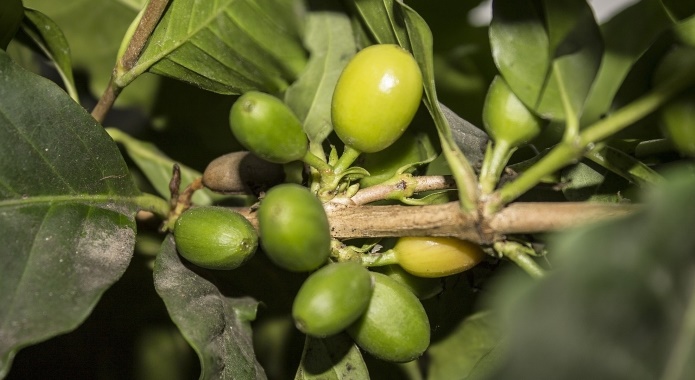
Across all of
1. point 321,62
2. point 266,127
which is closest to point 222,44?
point 321,62

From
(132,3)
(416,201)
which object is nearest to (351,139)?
(416,201)

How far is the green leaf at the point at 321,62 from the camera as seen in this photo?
1.60 meters

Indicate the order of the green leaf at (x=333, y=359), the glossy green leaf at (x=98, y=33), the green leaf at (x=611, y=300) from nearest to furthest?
the green leaf at (x=611, y=300), the green leaf at (x=333, y=359), the glossy green leaf at (x=98, y=33)

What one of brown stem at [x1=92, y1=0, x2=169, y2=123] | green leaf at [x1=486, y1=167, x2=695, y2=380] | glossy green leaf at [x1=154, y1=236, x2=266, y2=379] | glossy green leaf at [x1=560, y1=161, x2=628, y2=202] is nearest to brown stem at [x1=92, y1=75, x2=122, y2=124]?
brown stem at [x1=92, y1=0, x2=169, y2=123]

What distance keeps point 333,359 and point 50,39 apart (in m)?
0.99

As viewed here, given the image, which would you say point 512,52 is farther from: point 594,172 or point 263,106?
point 263,106

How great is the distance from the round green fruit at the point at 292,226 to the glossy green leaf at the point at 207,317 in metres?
0.22

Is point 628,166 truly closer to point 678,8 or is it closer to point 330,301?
point 678,8

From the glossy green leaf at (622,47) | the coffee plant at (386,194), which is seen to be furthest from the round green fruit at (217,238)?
the glossy green leaf at (622,47)

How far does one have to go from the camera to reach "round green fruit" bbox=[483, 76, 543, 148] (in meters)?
1.17

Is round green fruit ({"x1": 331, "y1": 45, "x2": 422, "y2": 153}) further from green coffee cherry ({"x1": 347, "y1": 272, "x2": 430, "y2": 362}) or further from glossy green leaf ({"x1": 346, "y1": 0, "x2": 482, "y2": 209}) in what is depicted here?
green coffee cherry ({"x1": 347, "y1": 272, "x2": 430, "y2": 362})

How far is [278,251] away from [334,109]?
0.97 feet

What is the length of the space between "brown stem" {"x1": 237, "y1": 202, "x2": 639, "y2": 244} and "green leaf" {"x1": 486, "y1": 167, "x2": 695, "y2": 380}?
0.35 m

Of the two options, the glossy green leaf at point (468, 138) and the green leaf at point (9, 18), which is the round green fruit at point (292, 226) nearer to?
the glossy green leaf at point (468, 138)
